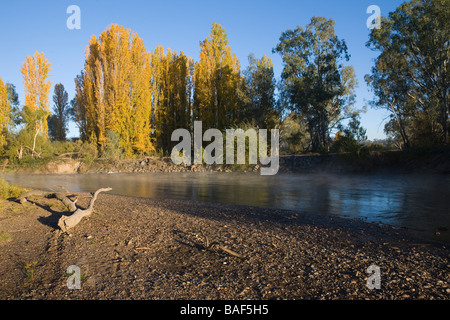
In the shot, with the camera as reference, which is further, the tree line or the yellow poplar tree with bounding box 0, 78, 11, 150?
the yellow poplar tree with bounding box 0, 78, 11, 150

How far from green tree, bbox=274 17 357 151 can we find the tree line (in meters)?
0.09

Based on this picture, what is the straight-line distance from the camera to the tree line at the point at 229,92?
2191 centimetres

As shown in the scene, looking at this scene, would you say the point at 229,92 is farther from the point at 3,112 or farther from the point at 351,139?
the point at 3,112

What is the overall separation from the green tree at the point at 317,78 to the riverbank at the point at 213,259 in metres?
20.7

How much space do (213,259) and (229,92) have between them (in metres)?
27.9

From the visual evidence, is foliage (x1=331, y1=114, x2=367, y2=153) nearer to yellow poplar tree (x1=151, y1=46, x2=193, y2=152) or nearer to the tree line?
the tree line

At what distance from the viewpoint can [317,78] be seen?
87.2 feet

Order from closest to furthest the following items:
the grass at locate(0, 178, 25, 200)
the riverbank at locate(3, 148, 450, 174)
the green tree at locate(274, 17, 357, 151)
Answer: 1. the grass at locate(0, 178, 25, 200)
2. the riverbank at locate(3, 148, 450, 174)
3. the green tree at locate(274, 17, 357, 151)

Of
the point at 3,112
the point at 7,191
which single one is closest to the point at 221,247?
the point at 7,191

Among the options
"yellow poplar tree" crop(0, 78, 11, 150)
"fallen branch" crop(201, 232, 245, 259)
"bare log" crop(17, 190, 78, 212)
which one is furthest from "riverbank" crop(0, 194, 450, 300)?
"yellow poplar tree" crop(0, 78, 11, 150)

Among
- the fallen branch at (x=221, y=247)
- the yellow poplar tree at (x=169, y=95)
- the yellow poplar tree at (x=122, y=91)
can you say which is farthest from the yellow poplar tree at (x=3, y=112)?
the fallen branch at (x=221, y=247)

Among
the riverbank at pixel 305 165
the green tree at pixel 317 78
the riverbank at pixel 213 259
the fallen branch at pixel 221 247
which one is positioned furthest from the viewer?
the green tree at pixel 317 78

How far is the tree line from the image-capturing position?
21906mm

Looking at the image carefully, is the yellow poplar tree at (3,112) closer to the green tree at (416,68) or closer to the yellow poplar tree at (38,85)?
the yellow poplar tree at (38,85)
